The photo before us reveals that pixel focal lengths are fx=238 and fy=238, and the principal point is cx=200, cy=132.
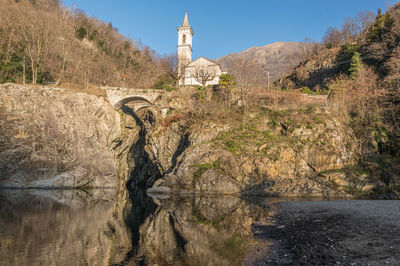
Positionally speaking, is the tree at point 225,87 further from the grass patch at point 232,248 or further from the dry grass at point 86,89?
the grass patch at point 232,248

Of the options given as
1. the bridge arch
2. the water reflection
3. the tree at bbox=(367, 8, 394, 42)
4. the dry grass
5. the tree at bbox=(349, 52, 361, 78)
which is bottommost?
the water reflection

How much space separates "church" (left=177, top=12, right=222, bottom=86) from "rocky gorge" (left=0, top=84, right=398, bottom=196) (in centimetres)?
1478

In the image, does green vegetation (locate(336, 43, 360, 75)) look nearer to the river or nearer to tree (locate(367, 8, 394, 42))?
tree (locate(367, 8, 394, 42))

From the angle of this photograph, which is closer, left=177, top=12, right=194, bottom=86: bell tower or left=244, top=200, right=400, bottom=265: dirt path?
left=244, top=200, right=400, bottom=265: dirt path

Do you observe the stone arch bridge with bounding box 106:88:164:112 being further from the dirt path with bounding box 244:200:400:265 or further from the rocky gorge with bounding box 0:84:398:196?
the dirt path with bounding box 244:200:400:265

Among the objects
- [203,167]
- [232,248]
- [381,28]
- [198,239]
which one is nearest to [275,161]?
[203,167]

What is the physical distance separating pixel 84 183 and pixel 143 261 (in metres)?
32.3

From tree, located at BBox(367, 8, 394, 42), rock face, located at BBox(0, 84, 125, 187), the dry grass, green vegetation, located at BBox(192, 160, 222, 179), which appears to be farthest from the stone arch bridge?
tree, located at BBox(367, 8, 394, 42)

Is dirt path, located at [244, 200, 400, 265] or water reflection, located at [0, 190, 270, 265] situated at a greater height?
dirt path, located at [244, 200, 400, 265]

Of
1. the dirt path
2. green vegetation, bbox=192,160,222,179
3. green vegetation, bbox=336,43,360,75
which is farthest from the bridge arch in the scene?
green vegetation, bbox=336,43,360,75

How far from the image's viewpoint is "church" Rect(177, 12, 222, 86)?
176 feet

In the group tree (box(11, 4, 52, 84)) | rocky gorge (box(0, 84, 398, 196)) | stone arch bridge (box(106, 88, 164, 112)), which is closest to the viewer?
rocky gorge (box(0, 84, 398, 196))

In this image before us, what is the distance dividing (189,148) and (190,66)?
33.6 meters

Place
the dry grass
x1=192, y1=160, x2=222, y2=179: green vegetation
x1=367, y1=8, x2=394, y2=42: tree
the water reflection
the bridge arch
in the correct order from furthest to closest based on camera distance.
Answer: x1=367, y1=8, x2=394, y2=42: tree, the bridge arch, the dry grass, x1=192, y1=160, x2=222, y2=179: green vegetation, the water reflection
